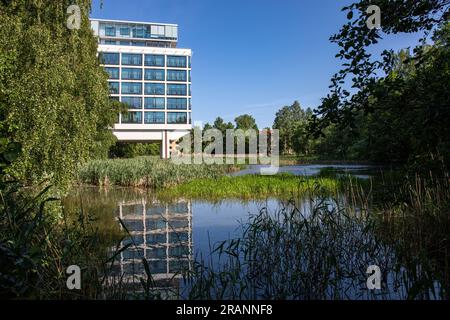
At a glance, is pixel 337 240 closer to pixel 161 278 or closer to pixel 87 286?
pixel 161 278

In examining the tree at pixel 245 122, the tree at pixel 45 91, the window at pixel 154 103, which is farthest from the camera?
the tree at pixel 245 122

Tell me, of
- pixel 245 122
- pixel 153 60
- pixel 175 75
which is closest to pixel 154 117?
pixel 175 75

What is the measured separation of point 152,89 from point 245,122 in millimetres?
25626

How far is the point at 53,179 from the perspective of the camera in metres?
9.57

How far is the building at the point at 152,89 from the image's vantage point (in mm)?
60656

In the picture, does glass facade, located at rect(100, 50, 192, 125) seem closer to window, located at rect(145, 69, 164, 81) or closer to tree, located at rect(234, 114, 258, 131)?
window, located at rect(145, 69, 164, 81)

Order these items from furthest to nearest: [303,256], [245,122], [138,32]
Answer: [245,122]
[138,32]
[303,256]

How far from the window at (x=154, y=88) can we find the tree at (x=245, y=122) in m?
22.1

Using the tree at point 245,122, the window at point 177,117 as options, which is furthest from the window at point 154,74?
the tree at point 245,122

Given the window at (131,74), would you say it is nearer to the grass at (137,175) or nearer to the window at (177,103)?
the window at (177,103)

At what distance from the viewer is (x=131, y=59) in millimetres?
61906

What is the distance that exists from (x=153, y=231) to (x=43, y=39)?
6.05 meters

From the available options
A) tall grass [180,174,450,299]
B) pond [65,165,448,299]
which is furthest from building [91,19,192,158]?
tall grass [180,174,450,299]

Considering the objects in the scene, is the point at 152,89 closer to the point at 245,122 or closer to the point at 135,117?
the point at 135,117
